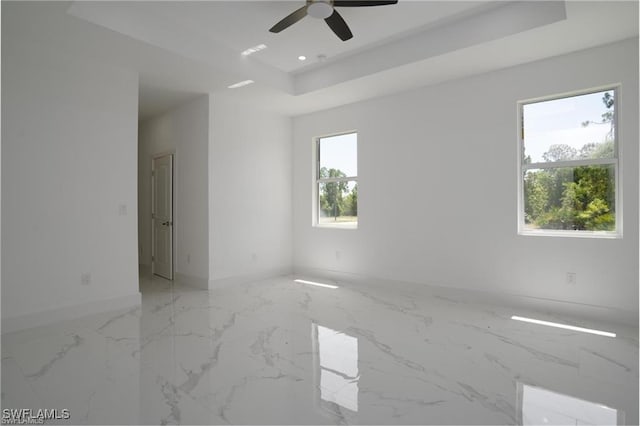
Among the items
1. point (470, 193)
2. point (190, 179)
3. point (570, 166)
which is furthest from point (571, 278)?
point (190, 179)

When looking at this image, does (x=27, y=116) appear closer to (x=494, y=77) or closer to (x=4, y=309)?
(x=4, y=309)

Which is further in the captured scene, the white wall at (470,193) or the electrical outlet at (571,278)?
the electrical outlet at (571,278)

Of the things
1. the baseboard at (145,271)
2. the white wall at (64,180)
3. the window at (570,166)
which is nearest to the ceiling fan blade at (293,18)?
the white wall at (64,180)

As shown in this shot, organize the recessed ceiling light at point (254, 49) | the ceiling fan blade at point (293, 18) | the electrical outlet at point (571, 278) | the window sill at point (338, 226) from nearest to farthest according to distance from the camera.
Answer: the ceiling fan blade at point (293, 18), the electrical outlet at point (571, 278), the recessed ceiling light at point (254, 49), the window sill at point (338, 226)

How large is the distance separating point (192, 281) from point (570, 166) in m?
4.91

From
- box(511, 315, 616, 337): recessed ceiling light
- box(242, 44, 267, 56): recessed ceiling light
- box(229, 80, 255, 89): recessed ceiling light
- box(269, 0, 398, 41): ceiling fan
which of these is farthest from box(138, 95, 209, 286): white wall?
box(511, 315, 616, 337): recessed ceiling light

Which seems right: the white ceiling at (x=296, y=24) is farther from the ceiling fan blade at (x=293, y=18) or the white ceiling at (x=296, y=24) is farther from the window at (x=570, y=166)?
the window at (x=570, y=166)

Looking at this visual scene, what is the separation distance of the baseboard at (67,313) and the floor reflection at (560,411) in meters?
3.83

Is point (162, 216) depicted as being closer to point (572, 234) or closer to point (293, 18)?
point (293, 18)

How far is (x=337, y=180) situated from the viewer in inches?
223

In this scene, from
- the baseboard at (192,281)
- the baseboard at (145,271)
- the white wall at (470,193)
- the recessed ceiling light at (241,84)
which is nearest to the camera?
the white wall at (470,193)

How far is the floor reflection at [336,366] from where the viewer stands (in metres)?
2.13

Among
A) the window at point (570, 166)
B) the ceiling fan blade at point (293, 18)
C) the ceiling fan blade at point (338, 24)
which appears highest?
the ceiling fan blade at point (293, 18)

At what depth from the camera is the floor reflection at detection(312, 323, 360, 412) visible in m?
2.13
